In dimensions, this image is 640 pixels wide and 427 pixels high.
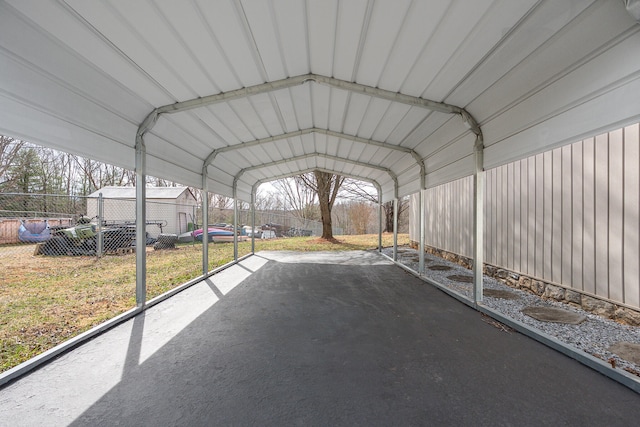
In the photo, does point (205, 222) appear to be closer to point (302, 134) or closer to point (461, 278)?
point (302, 134)

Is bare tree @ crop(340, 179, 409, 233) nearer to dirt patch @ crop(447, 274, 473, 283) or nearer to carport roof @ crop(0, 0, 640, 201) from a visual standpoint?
dirt patch @ crop(447, 274, 473, 283)

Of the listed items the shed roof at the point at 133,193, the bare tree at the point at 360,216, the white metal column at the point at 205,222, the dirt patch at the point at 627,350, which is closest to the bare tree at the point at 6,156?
the shed roof at the point at 133,193

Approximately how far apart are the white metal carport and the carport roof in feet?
0.04

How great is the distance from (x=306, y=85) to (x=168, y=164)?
103 inches

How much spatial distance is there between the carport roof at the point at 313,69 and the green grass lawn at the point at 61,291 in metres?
1.97

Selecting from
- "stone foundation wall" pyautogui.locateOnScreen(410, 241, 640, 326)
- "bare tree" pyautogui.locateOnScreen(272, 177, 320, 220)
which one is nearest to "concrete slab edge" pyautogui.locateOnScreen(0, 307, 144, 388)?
"stone foundation wall" pyautogui.locateOnScreen(410, 241, 640, 326)

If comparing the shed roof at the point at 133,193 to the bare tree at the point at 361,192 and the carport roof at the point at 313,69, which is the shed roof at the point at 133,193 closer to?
the bare tree at the point at 361,192

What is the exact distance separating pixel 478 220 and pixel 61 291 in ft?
21.7

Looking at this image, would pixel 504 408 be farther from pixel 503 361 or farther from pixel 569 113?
pixel 569 113

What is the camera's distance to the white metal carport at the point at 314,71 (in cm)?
198

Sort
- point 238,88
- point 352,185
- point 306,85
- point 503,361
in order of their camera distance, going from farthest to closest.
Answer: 1. point 352,185
2. point 306,85
3. point 238,88
4. point 503,361

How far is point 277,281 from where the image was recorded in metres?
5.35

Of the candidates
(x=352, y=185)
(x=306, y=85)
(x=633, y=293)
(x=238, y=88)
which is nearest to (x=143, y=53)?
(x=238, y=88)

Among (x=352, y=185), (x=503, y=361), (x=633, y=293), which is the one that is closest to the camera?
(x=503, y=361)
